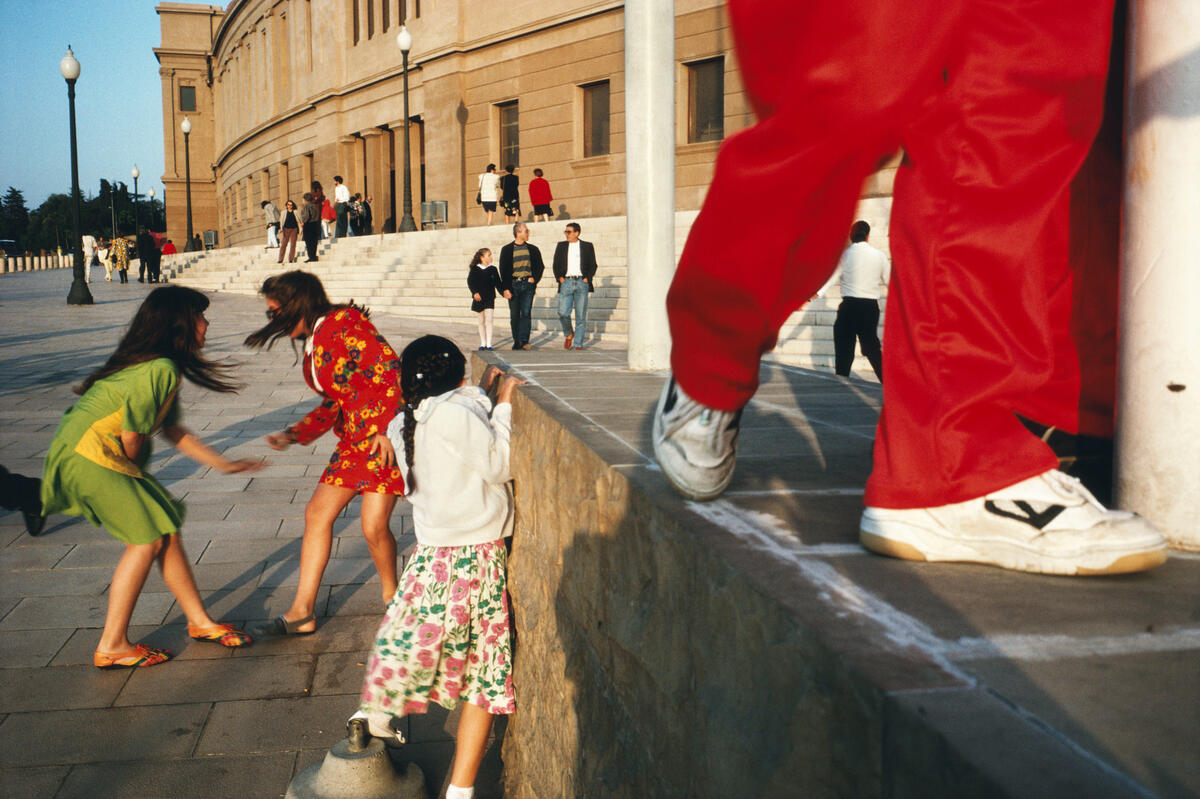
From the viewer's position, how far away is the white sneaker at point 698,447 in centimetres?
187

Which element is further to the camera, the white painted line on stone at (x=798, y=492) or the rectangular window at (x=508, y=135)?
the rectangular window at (x=508, y=135)

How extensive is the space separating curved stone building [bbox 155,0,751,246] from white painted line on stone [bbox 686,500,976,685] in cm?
1708

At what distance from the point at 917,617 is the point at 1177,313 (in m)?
0.84

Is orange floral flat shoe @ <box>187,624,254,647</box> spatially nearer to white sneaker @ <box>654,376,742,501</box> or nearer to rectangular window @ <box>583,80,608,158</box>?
white sneaker @ <box>654,376,742,501</box>

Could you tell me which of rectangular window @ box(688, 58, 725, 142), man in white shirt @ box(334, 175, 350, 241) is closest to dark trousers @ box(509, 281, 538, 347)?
rectangular window @ box(688, 58, 725, 142)

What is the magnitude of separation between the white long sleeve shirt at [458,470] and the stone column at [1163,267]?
2233 millimetres

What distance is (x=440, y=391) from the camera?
3.68 meters

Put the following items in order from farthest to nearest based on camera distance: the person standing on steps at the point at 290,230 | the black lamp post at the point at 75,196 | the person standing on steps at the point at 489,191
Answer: the person standing on steps at the point at 290,230
the person standing on steps at the point at 489,191
the black lamp post at the point at 75,196

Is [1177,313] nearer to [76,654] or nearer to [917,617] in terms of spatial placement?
[917,617]

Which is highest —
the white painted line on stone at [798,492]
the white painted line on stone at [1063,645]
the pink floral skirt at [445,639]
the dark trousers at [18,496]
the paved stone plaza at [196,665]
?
the white painted line on stone at [798,492]

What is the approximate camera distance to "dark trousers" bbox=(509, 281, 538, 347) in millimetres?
14625

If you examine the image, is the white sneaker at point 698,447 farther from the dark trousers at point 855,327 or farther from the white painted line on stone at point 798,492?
the dark trousers at point 855,327

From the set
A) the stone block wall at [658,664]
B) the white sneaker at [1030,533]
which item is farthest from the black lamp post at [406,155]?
the white sneaker at [1030,533]

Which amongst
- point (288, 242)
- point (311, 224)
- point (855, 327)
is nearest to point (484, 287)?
point (855, 327)
